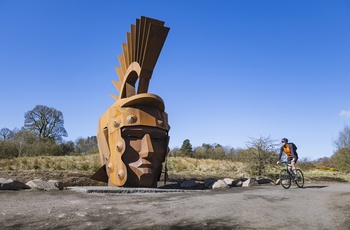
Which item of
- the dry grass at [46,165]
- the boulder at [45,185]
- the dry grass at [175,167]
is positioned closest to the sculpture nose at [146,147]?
the boulder at [45,185]

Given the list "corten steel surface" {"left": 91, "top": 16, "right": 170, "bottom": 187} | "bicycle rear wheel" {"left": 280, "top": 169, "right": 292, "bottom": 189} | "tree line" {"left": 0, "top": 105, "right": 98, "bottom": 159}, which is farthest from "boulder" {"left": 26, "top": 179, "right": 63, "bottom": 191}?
"tree line" {"left": 0, "top": 105, "right": 98, "bottom": 159}

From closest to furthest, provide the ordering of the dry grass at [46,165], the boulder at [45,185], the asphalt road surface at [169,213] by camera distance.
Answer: the asphalt road surface at [169,213] < the boulder at [45,185] < the dry grass at [46,165]

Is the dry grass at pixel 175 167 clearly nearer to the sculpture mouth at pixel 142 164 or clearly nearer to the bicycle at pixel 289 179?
the bicycle at pixel 289 179

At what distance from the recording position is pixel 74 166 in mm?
21594

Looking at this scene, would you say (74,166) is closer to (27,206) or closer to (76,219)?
(27,206)

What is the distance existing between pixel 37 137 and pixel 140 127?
88.1ft

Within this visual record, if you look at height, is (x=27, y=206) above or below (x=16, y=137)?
below

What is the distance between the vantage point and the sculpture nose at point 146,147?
34.5 ft

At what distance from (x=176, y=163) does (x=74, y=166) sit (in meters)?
7.91

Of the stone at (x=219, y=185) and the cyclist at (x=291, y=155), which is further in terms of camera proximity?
the stone at (x=219, y=185)

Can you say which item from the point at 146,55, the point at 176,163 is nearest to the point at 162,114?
the point at 146,55

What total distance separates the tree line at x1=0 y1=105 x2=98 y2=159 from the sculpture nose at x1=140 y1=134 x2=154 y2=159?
66.0 feet

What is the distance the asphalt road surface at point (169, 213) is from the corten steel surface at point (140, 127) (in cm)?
288

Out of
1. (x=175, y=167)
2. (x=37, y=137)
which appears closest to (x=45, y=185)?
(x=175, y=167)
